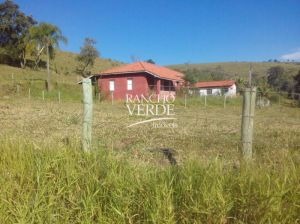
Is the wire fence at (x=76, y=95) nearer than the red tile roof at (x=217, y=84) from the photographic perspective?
Yes

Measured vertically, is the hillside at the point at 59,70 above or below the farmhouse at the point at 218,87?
above

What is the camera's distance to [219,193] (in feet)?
9.87

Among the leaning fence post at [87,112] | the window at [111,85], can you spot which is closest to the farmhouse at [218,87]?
the window at [111,85]

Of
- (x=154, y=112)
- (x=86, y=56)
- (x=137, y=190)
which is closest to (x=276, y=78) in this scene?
(x=86, y=56)

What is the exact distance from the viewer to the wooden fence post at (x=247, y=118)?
4043mm

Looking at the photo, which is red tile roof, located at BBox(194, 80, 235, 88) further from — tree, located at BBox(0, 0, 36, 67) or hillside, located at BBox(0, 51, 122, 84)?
tree, located at BBox(0, 0, 36, 67)

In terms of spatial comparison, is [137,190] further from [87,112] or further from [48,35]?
[48,35]

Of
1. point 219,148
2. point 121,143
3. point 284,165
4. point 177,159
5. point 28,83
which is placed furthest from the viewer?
point 28,83

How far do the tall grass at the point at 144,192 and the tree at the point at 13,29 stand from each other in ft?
149

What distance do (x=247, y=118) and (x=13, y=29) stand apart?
4847 cm

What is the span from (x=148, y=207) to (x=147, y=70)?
31416mm

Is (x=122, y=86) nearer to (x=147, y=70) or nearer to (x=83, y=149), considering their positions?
(x=147, y=70)

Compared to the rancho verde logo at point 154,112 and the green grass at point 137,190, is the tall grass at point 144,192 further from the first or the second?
the rancho verde logo at point 154,112

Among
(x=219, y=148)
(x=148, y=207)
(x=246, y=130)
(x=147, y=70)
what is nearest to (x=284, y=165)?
(x=246, y=130)
